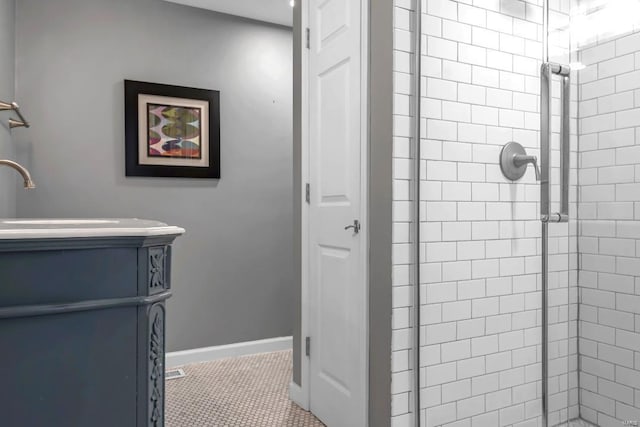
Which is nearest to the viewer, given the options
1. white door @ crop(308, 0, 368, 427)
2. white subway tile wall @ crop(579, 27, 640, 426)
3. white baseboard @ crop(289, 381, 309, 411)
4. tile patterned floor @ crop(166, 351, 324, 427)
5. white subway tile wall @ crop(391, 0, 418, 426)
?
white subway tile wall @ crop(579, 27, 640, 426)

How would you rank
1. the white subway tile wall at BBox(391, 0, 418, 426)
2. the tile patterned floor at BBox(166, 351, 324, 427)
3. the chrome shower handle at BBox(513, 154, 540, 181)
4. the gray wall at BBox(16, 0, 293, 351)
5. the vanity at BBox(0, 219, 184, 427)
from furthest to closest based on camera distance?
the gray wall at BBox(16, 0, 293, 351) → the tile patterned floor at BBox(166, 351, 324, 427) → the white subway tile wall at BBox(391, 0, 418, 426) → the chrome shower handle at BBox(513, 154, 540, 181) → the vanity at BBox(0, 219, 184, 427)

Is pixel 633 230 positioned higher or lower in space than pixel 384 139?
lower

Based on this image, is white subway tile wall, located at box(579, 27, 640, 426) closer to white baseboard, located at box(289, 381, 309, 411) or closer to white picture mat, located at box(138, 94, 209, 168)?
white baseboard, located at box(289, 381, 309, 411)

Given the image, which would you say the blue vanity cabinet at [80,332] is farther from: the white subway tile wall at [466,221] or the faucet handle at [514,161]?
the faucet handle at [514,161]

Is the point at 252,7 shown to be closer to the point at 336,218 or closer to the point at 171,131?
the point at 171,131

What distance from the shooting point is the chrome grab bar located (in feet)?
4.35

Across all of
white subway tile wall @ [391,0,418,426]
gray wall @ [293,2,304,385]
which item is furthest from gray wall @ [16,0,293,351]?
white subway tile wall @ [391,0,418,426]

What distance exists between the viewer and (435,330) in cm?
168

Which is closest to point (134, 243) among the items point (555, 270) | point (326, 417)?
point (555, 270)

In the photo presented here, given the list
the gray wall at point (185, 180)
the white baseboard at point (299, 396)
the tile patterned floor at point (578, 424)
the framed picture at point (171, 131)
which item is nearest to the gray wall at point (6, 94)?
the gray wall at point (185, 180)

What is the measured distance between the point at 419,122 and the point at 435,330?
2.57ft

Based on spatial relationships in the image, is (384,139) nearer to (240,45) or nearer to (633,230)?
(633,230)

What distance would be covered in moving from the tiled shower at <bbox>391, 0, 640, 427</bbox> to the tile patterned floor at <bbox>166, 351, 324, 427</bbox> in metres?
0.81

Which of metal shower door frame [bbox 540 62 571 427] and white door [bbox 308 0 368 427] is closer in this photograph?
metal shower door frame [bbox 540 62 571 427]
